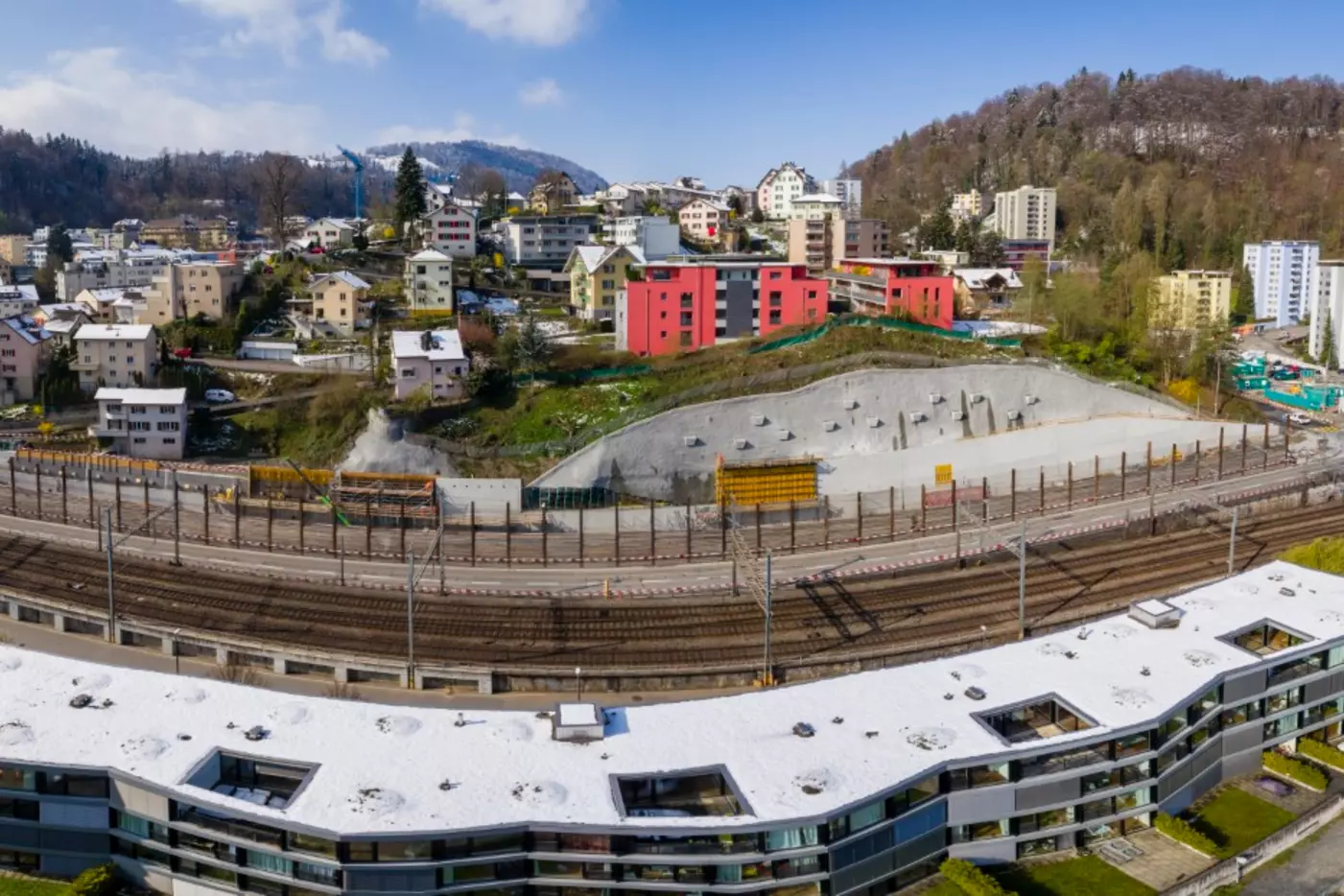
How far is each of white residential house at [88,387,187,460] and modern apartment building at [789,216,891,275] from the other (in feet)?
91.8

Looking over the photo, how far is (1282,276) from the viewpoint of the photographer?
70.0m

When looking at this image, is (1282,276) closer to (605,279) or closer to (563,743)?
(605,279)

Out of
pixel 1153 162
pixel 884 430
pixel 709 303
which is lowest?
pixel 884 430

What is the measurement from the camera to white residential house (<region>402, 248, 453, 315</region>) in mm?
44031

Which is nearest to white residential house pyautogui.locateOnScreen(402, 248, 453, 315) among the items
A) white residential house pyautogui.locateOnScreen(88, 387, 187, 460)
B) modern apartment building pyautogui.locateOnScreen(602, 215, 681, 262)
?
modern apartment building pyautogui.locateOnScreen(602, 215, 681, 262)

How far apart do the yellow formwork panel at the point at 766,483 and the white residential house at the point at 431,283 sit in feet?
52.1

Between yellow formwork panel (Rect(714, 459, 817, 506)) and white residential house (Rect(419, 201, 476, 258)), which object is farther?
white residential house (Rect(419, 201, 476, 258))

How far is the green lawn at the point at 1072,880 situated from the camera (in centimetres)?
1441

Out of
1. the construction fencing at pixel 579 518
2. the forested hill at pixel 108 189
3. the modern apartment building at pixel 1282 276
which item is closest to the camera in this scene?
the construction fencing at pixel 579 518

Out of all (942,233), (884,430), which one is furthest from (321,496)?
(942,233)

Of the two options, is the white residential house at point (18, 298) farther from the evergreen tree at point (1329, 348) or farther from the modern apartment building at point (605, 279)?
the evergreen tree at point (1329, 348)

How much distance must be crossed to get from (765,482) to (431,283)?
17.5 m

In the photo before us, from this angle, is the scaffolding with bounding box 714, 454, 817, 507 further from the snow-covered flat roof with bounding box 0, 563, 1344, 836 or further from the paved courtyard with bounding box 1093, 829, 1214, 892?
the paved courtyard with bounding box 1093, 829, 1214, 892

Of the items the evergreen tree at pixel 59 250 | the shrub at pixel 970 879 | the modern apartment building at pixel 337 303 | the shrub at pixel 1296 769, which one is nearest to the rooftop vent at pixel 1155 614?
the shrub at pixel 1296 769
